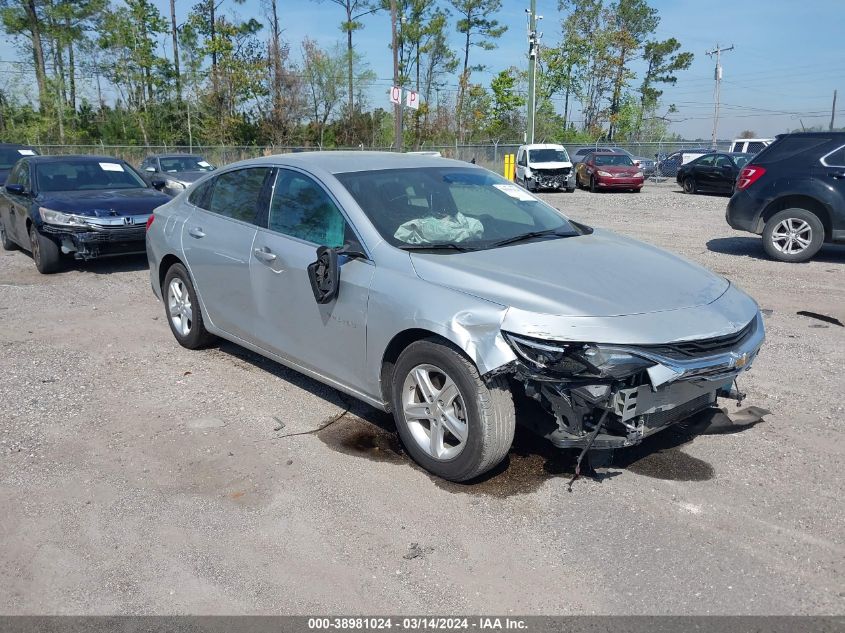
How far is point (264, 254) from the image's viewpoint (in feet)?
15.6

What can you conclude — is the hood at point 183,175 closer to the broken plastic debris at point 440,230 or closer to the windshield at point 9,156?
the windshield at point 9,156

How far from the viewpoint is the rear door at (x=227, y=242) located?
505 cm

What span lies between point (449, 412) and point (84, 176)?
887 centimetres

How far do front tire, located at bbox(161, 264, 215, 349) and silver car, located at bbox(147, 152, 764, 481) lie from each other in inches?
13.3

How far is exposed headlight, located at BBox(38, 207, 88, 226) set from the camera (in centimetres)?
920

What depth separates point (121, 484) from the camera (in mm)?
3920

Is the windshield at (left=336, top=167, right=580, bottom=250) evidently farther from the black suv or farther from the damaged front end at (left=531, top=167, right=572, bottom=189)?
the damaged front end at (left=531, top=167, right=572, bottom=189)

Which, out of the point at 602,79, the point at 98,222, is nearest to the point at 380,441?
the point at 98,222

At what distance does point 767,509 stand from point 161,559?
294 cm

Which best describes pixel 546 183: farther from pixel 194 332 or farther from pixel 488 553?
pixel 488 553

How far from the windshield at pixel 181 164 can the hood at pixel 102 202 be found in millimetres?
7842

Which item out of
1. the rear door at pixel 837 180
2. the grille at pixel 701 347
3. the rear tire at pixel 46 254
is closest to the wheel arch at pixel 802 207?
the rear door at pixel 837 180

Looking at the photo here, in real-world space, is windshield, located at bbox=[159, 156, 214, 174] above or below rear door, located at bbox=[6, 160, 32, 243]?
above

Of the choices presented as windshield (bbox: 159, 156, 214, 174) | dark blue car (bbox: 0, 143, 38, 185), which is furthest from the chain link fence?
dark blue car (bbox: 0, 143, 38, 185)
